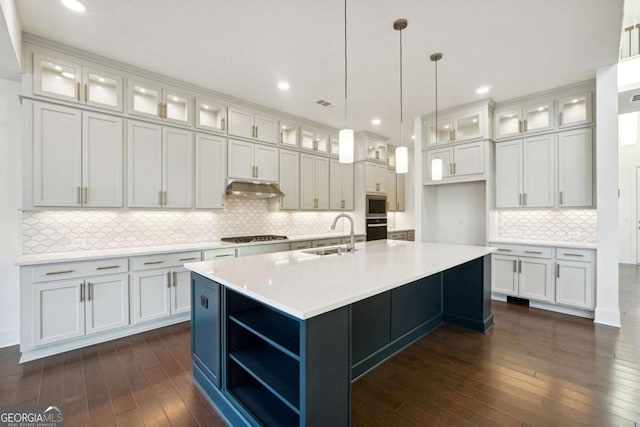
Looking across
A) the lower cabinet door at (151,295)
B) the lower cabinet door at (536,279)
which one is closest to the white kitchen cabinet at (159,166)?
the lower cabinet door at (151,295)

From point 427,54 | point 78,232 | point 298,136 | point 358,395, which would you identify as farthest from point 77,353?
point 427,54

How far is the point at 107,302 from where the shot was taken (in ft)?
9.37

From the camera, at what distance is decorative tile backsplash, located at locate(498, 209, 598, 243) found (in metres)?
3.87

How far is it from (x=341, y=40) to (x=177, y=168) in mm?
2473

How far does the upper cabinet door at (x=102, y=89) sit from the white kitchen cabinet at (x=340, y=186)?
3.43 meters

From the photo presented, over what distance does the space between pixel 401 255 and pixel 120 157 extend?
3231 millimetres

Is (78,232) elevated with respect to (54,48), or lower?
lower

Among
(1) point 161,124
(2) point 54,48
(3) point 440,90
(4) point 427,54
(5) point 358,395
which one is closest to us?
(5) point 358,395

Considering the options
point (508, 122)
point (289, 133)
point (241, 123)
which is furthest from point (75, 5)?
point (508, 122)

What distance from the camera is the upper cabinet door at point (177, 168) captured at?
3486 mm

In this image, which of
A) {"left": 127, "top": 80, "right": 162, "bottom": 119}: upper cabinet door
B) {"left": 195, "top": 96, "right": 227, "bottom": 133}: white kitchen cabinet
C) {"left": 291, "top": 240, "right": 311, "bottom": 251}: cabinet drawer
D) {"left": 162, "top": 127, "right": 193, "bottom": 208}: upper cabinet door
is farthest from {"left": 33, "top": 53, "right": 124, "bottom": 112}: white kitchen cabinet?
{"left": 291, "top": 240, "right": 311, "bottom": 251}: cabinet drawer

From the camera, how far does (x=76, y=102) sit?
9.48 feet

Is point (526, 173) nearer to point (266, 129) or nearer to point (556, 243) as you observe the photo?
point (556, 243)

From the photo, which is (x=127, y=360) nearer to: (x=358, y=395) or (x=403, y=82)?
(x=358, y=395)
